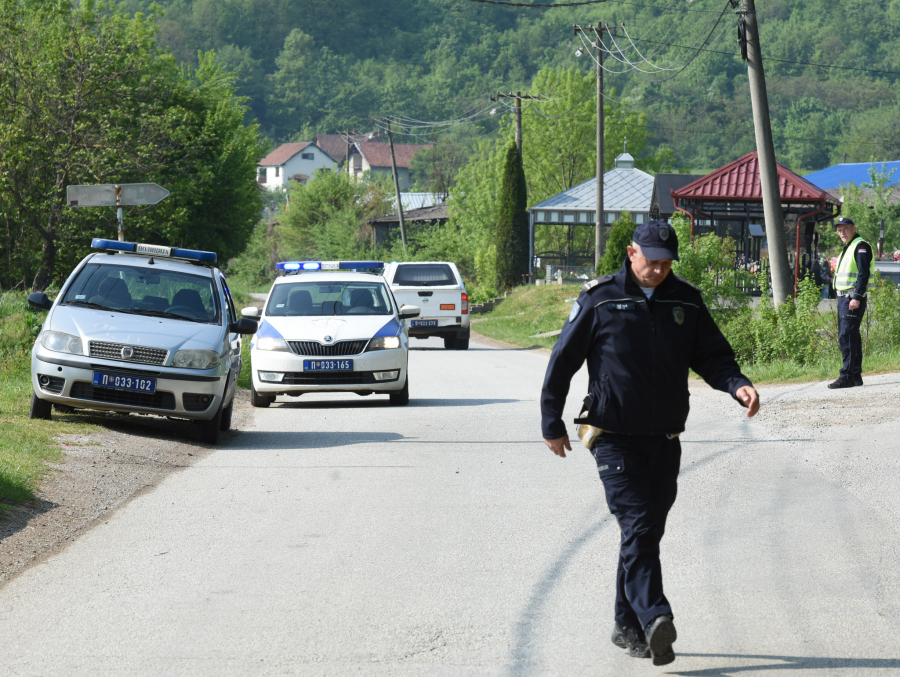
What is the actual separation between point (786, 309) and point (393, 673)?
49.8ft

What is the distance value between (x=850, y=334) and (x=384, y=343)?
5.51m

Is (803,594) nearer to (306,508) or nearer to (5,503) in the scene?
(306,508)

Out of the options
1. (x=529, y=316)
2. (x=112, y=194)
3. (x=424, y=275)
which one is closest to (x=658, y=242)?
(x=112, y=194)

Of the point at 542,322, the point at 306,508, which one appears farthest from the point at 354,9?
the point at 306,508

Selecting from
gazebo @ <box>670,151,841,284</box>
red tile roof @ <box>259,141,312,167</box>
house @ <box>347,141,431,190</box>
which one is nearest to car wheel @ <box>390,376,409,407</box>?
gazebo @ <box>670,151,841,284</box>

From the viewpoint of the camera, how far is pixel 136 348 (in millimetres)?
10766

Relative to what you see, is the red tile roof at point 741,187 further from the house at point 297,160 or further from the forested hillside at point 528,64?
the house at point 297,160

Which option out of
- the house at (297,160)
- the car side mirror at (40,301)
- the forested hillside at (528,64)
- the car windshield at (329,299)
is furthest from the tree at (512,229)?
the house at (297,160)

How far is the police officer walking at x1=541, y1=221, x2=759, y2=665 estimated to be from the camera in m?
4.74

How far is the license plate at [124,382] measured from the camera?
1067 centimetres

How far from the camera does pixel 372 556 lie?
6492 millimetres

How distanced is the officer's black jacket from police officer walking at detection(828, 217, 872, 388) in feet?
31.6

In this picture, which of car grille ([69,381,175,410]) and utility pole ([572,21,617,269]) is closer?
car grille ([69,381,175,410])

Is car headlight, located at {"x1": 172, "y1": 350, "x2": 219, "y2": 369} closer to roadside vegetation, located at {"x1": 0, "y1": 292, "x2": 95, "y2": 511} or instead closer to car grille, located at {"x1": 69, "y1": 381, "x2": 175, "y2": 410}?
car grille, located at {"x1": 69, "y1": 381, "x2": 175, "y2": 410}
